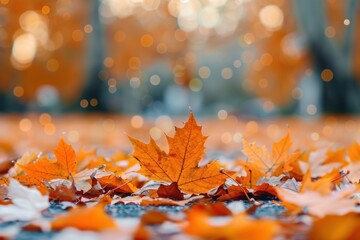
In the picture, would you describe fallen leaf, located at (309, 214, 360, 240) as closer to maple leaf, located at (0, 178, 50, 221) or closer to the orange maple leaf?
maple leaf, located at (0, 178, 50, 221)

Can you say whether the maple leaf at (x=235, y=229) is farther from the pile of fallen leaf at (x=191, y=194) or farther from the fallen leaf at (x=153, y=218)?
the fallen leaf at (x=153, y=218)

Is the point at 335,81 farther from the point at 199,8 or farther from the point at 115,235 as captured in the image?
the point at 115,235

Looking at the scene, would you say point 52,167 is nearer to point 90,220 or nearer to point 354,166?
point 90,220

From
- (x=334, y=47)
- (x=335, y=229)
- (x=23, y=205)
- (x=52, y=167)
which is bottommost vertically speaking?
(x=335, y=229)

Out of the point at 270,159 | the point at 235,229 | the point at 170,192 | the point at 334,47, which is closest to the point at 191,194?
the point at 170,192

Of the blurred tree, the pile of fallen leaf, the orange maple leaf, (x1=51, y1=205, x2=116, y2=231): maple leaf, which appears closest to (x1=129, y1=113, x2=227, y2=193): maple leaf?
the pile of fallen leaf

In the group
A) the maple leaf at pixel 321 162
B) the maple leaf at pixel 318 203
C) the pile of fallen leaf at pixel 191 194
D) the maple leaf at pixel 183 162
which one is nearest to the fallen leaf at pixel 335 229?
the pile of fallen leaf at pixel 191 194

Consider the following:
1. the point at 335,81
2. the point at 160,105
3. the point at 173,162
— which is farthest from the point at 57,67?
the point at 173,162

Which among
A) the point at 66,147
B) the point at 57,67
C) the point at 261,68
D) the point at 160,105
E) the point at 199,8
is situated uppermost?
the point at 160,105
